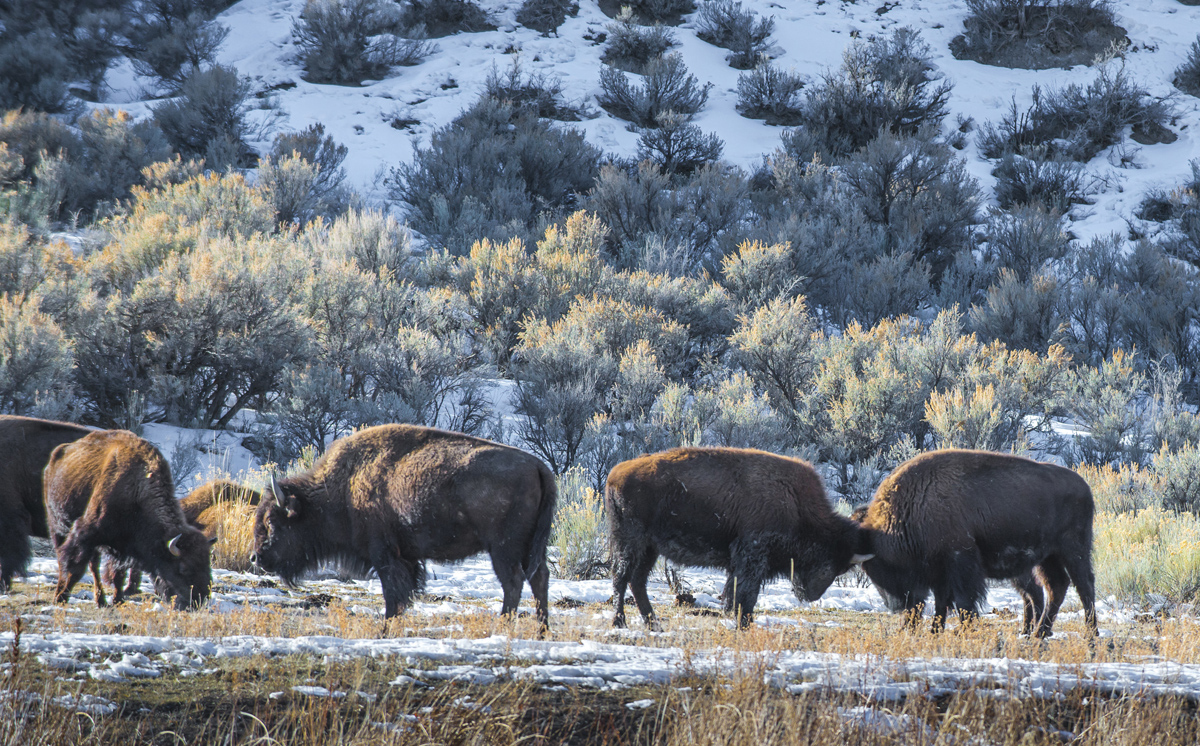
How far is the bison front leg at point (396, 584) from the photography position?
688 cm

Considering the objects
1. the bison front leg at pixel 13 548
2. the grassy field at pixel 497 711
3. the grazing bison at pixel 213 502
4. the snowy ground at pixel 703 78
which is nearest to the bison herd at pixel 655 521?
the bison front leg at pixel 13 548

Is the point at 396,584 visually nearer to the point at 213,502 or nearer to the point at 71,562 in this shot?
the point at 71,562

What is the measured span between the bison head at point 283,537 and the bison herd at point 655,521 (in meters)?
0.01

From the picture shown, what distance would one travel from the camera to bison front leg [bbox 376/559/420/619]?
6.88m

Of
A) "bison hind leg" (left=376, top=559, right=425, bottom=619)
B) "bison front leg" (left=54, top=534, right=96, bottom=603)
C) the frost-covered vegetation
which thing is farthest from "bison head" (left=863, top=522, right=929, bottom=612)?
"bison front leg" (left=54, top=534, right=96, bottom=603)

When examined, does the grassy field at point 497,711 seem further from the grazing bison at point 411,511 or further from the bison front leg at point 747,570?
the bison front leg at point 747,570

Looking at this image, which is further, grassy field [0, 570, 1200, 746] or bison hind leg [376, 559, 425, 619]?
bison hind leg [376, 559, 425, 619]

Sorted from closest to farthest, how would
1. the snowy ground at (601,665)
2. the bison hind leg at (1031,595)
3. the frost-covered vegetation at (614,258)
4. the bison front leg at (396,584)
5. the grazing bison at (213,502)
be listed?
1. the snowy ground at (601,665)
2. the bison front leg at (396,584)
3. the bison hind leg at (1031,595)
4. the grazing bison at (213,502)
5. the frost-covered vegetation at (614,258)

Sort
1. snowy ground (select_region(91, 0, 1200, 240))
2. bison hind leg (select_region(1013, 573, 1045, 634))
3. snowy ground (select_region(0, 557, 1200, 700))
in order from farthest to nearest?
snowy ground (select_region(91, 0, 1200, 240)) → bison hind leg (select_region(1013, 573, 1045, 634)) → snowy ground (select_region(0, 557, 1200, 700))

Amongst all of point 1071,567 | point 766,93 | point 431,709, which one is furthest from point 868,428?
point 766,93

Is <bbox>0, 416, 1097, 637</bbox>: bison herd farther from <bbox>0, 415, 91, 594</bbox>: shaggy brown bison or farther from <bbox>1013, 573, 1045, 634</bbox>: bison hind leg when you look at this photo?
<bbox>1013, 573, 1045, 634</bbox>: bison hind leg

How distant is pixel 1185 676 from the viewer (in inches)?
195

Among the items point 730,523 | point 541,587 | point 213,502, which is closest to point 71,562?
point 213,502

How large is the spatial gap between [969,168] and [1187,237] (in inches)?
309
